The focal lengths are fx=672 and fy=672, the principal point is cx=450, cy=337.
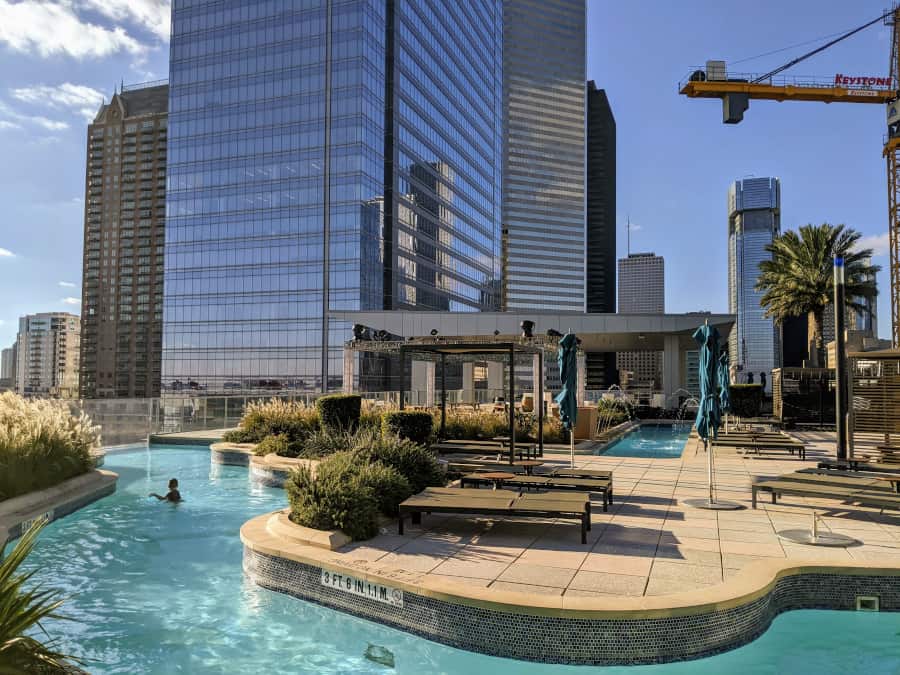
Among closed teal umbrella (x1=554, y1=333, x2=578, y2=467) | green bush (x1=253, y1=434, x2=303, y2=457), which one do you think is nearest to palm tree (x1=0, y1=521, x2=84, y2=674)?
closed teal umbrella (x1=554, y1=333, x2=578, y2=467)

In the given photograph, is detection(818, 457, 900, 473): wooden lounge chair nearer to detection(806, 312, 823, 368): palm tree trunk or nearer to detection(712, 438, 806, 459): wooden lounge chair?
detection(712, 438, 806, 459): wooden lounge chair

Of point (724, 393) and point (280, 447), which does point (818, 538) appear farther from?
point (280, 447)

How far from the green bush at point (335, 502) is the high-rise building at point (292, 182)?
182 ft

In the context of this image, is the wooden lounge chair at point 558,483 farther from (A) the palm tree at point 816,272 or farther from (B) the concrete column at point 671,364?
(A) the palm tree at point 816,272

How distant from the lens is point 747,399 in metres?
32.6

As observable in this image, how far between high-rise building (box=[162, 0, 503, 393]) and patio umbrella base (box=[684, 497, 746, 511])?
5488 centimetres

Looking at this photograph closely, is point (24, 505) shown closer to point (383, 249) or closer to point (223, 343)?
point (383, 249)

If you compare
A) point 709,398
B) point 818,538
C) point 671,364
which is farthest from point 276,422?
point 671,364

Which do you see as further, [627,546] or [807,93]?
[807,93]

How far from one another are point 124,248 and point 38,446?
137250 millimetres

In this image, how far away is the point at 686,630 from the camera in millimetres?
5227

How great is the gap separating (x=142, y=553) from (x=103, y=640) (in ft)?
9.93

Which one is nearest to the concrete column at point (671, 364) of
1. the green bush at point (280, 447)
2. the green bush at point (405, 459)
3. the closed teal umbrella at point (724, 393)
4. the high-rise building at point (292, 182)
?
the closed teal umbrella at point (724, 393)

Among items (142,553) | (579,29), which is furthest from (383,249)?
(579,29)
